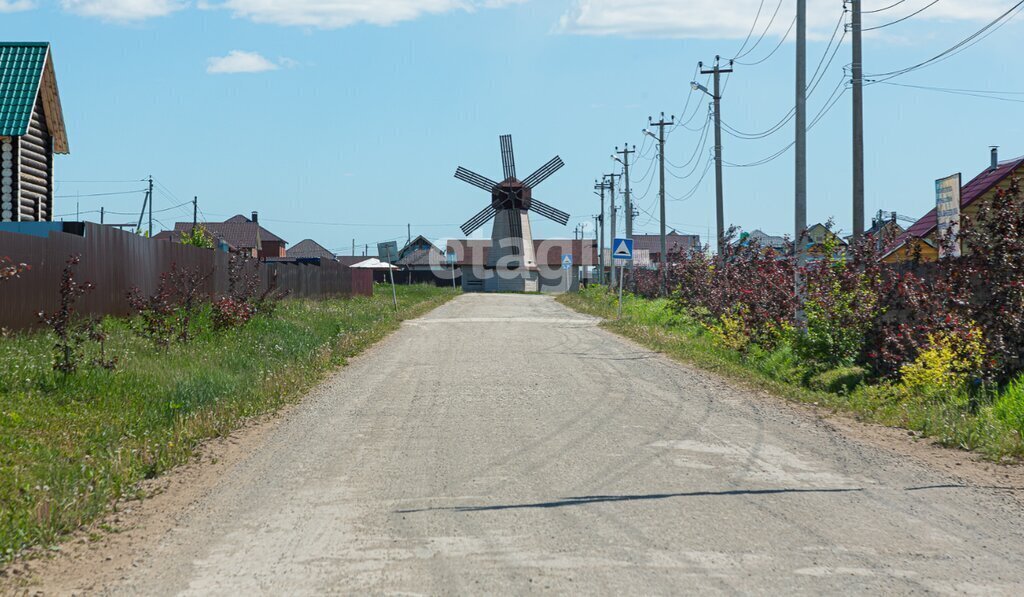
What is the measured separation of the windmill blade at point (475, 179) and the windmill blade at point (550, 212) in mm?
4767

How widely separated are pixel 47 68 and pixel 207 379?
1568 cm

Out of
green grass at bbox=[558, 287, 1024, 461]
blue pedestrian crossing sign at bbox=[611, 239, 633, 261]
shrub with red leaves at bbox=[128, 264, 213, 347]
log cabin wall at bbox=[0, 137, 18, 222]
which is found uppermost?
log cabin wall at bbox=[0, 137, 18, 222]

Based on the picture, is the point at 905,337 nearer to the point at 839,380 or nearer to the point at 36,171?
the point at 839,380

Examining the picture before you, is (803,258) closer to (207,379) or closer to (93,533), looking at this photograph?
(207,379)

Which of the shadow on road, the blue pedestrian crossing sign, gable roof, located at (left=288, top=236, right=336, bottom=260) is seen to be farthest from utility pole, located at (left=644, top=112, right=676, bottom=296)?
gable roof, located at (left=288, top=236, right=336, bottom=260)

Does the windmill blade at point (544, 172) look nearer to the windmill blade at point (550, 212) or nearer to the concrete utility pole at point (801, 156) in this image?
the windmill blade at point (550, 212)

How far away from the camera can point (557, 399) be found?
12680 mm

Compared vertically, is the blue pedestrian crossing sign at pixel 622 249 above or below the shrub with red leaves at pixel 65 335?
above

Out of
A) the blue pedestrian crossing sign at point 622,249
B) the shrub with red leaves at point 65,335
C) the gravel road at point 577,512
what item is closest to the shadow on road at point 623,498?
the gravel road at point 577,512

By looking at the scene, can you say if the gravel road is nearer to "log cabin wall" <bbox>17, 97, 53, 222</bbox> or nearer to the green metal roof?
the green metal roof

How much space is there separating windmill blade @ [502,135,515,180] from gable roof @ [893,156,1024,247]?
58.6m

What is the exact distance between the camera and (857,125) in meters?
19.8

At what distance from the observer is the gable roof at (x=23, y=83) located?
23562 millimetres

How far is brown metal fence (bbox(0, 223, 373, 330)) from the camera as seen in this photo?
14.5 meters
